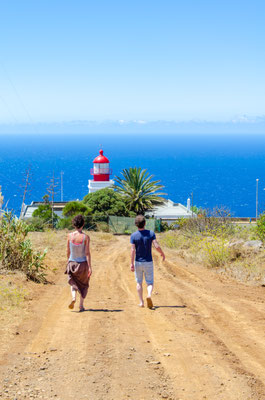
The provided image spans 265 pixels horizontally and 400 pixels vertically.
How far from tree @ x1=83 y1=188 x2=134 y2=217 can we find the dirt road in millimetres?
28045

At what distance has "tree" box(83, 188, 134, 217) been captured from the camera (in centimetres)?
3841

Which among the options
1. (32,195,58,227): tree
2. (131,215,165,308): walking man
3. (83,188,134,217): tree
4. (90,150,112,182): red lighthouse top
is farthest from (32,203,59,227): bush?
(131,215,165,308): walking man

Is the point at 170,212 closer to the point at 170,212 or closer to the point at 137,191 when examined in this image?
the point at 170,212

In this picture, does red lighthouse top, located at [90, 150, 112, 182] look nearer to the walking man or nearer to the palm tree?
the palm tree

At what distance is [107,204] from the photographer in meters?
38.8

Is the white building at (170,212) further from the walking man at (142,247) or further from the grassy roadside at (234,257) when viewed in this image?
the walking man at (142,247)

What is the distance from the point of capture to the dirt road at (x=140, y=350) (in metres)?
5.07

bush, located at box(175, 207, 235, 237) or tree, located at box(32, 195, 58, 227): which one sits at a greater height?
bush, located at box(175, 207, 235, 237)

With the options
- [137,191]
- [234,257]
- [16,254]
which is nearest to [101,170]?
[137,191]

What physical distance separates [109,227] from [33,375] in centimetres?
2891

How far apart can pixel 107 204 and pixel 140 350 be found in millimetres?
32697

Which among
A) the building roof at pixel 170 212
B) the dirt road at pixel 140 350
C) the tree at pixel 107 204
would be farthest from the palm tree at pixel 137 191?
the dirt road at pixel 140 350

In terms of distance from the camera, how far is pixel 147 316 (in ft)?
26.4

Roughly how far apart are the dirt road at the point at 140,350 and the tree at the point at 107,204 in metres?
28.0
